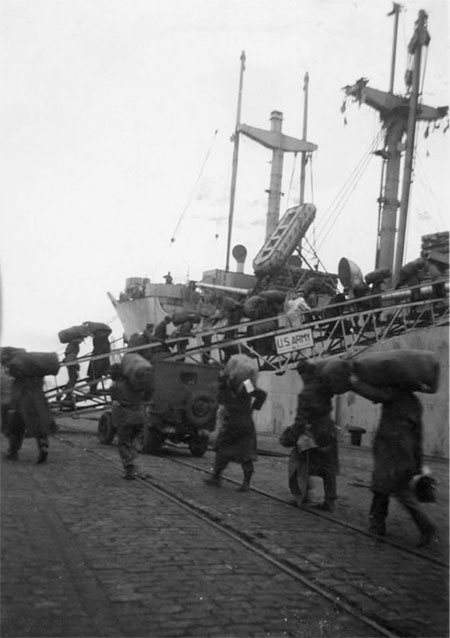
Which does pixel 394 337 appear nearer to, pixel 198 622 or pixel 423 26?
pixel 423 26

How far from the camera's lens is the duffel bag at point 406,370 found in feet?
20.6

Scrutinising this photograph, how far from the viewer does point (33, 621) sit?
13.2 ft

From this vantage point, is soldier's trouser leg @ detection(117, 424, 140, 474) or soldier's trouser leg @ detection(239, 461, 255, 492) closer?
soldier's trouser leg @ detection(239, 461, 255, 492)

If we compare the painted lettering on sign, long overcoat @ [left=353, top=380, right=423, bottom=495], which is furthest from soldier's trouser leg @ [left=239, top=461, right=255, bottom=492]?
the painted lettering on sign

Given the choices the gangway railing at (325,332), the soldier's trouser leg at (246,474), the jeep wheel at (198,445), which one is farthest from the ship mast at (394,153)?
the jeep wheel at (198,445)

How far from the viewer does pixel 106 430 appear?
1397cm

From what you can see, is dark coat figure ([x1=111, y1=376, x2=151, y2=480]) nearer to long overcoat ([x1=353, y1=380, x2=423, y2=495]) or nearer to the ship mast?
long overcoat ([x1=353, y1=380, x2=423, y2=495])

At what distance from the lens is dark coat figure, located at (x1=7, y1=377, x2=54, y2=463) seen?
9930mm

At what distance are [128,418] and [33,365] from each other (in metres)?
1.66

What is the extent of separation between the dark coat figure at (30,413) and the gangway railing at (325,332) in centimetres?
397

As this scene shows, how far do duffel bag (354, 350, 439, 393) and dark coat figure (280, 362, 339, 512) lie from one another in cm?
127

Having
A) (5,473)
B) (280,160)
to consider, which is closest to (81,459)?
(5,473)

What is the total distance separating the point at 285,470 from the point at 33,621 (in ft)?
26.5

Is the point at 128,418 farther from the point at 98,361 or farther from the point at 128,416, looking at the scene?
the point at 98,361
